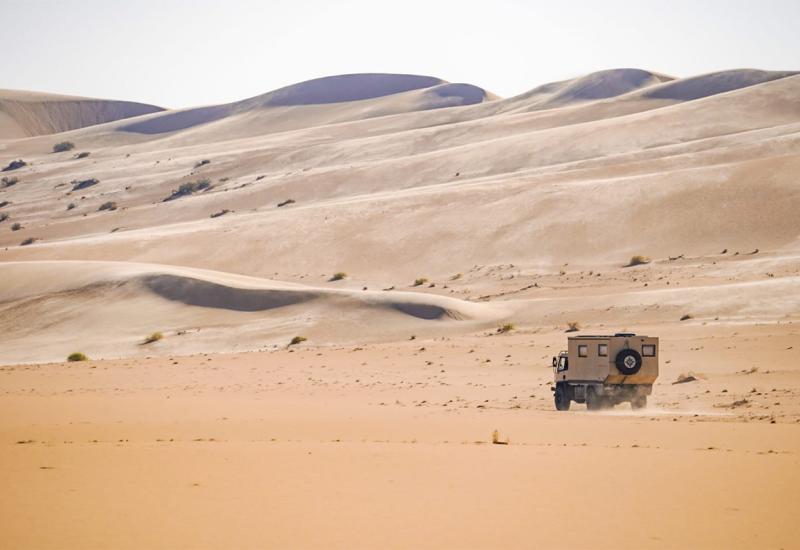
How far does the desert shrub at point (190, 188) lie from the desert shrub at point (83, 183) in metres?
11.0

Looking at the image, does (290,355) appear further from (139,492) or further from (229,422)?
(139,492)

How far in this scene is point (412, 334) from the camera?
133 ft

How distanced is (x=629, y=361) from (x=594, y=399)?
115cm

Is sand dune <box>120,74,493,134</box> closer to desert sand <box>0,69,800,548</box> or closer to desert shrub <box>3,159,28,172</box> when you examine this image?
desert shrub <box>3,159,28,172</box>

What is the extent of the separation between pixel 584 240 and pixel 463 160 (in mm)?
30464

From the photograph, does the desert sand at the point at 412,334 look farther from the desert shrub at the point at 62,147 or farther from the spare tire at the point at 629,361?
the desert shrub at the point at 62,147

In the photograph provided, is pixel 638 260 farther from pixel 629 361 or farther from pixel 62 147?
pixel 62 147

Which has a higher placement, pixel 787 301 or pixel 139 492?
pixel 139 492

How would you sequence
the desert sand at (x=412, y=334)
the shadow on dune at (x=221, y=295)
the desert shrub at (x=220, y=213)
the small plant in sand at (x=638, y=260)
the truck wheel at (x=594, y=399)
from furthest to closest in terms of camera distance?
the desert shrub at (x=220, y=213)
the small plant in sand at (x=638, y=260)
the shadow on dune at (x=221, y=295)
the truck wheel at (x=594, y=399)
the desert sand at (x=412, y=334)

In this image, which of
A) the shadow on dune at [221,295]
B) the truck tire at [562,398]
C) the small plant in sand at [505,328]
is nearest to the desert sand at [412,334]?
the shadow on dune at [221,295]

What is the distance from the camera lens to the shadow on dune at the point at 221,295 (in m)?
45.3

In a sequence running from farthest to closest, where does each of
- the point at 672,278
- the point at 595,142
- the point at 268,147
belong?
the point at 268,147 → the point at 595,142 → the point at 672,278

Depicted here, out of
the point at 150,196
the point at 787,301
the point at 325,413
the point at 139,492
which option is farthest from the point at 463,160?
the point at 139,492

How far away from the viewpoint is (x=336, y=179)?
85.7 meters
